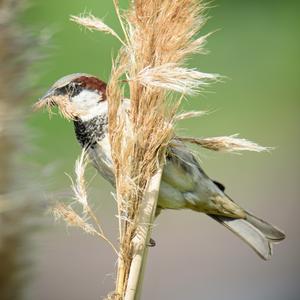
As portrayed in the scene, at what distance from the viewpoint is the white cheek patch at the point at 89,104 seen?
44.2 inches

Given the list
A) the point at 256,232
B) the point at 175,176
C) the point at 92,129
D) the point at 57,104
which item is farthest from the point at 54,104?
the point at 256,232

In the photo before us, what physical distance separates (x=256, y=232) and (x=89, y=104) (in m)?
0.46

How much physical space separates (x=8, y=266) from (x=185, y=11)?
0.36 meters

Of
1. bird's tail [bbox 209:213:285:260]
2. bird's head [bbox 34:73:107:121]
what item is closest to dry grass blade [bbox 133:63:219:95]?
bird's head [bbox 34:73:107:121]

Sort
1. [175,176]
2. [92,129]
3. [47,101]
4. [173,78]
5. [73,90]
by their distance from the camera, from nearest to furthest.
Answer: [173,78] → [47,101] → [73,90] → [92,129] → [175,176]

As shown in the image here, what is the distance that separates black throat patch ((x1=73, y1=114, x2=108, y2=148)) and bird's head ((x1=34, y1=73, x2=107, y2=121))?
0.04 ft

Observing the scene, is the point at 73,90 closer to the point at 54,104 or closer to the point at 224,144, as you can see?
the point at 54,104

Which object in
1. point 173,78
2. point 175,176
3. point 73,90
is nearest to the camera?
point 173,78

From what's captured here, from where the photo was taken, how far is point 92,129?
4.18ft

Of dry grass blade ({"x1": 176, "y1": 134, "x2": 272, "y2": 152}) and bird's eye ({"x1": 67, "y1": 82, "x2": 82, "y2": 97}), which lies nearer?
dry grass blade ({"x1": 176, "y1": 134, "x2": 272, "y2": 152})

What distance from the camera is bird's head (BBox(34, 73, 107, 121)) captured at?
1001 mm

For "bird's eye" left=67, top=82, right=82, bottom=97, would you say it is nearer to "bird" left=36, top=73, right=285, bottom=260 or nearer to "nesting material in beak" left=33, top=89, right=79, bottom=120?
"bird" left=36, top=73, right=285, bottom=260

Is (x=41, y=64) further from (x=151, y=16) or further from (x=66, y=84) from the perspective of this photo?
(x=66, y=84)

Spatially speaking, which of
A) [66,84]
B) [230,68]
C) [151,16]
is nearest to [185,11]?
[151,16]
